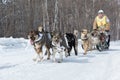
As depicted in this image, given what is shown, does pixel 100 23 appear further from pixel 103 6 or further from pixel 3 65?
pixel 103 6

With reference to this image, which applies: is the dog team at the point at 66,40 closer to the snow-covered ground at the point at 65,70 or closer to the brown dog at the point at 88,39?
the brown dog at the point at 88,39

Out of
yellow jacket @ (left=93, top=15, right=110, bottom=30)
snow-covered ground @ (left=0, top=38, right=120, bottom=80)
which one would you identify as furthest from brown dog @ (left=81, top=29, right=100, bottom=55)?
snow-covered ground @ (left=0, top=38, right=120, bottom=80)

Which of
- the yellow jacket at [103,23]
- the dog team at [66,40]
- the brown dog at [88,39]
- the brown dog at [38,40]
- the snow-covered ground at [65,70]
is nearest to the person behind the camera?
the snow-covered ground at [65,70]

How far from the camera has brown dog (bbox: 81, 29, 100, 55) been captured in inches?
586

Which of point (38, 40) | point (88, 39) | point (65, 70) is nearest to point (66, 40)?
point (88, 39)

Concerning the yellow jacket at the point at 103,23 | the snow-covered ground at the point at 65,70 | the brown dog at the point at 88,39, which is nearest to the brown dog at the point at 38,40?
the snow-covered ground at the point at 65,70

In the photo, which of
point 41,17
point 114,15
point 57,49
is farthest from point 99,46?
point 114,15

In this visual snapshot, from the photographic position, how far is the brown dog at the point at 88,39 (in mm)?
14891

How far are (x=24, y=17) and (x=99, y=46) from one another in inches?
1015

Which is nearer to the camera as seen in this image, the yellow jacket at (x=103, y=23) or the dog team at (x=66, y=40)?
the dog team at (x=66, y=40)

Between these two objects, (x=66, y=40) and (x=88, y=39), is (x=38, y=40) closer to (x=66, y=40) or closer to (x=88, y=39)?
(x=66, y=40)

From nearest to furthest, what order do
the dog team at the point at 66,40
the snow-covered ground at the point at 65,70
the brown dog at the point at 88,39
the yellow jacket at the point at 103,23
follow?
1. the snow-covered ground at the point at 65,70
2. the dog team at the point at 66,40
3. the brown dog at the point at 88,39
4. the yellow jacket at the point at 103,23

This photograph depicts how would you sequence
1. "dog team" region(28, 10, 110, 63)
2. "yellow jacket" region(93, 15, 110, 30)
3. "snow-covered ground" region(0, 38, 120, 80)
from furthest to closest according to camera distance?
"yellow jacket" region(93, 15, 110, 30)
"dog team" region(28, 10, 110, 63)
"snow-covered ground" region(0, 38, 120, 80)

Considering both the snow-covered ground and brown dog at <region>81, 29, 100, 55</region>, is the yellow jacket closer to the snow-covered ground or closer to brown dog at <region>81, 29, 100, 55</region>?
brown dog at <region>81, 29, 100, 55</region>
